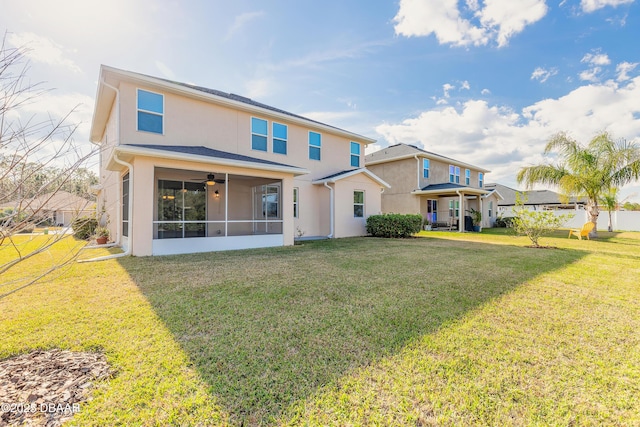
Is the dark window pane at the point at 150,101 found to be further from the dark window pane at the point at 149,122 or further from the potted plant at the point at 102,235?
the potted plant at the point at 102,235

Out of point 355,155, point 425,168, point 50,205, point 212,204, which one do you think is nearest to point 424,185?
point 425,168

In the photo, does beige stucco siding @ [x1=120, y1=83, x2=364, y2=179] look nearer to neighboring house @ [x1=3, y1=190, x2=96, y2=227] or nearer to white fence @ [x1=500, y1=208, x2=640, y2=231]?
neighboring house @ [x1=3, y1=190, x2=96, y2=227]

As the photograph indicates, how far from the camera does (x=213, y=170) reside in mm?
9102

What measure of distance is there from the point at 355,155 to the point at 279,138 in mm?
5188

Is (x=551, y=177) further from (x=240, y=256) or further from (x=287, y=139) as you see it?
(x=240, y=256)

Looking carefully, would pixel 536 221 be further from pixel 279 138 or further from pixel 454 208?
pixel 454 208

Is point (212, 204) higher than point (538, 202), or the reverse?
point (538, 202)

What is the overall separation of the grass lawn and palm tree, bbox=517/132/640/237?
11868mm

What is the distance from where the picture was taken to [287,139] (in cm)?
1291

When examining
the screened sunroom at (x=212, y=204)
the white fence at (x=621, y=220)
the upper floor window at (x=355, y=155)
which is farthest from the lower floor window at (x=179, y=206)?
the white fence at (x=621, y=220)

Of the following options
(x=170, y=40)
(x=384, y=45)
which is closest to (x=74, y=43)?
(x=170, y=40)

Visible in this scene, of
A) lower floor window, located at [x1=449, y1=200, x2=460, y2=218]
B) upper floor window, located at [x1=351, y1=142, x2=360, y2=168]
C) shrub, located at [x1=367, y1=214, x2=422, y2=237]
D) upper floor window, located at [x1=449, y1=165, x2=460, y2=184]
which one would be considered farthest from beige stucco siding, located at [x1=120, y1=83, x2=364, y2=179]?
upper floor window, located at [x1=449, y1=165, x2=460, y2=184]

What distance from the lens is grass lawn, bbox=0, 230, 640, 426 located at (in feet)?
6.47

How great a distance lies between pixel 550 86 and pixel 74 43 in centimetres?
1984
